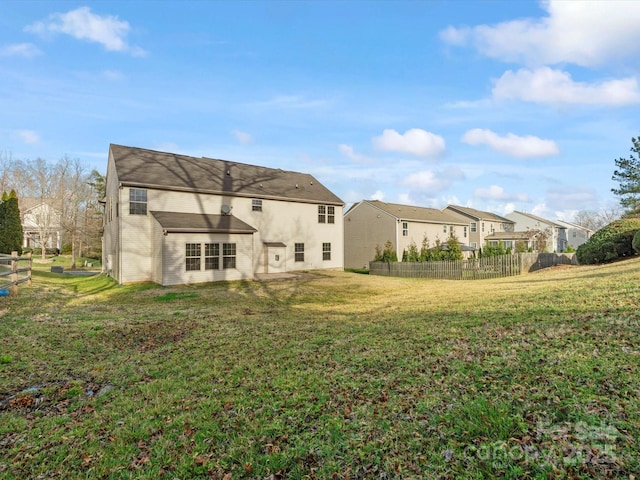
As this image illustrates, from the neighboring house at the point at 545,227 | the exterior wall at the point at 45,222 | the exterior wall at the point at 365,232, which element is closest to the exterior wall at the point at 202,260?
the exterior wall at the point at 365,232

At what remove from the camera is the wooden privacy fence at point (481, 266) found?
22125 mm

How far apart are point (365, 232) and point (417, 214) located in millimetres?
6015

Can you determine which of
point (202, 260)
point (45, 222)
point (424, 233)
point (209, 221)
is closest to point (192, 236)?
point (202, 260)

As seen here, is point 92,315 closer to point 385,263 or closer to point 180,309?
point 180,309

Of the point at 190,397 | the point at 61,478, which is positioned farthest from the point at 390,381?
the point at 61,478

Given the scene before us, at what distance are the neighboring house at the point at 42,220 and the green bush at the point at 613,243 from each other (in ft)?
143

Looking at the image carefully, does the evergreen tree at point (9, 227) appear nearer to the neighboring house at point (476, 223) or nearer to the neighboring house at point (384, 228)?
the neighboring house at point (384, 228)

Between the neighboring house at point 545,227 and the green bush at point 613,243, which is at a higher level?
the neighboring house at point 545,227

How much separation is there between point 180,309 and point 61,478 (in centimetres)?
862

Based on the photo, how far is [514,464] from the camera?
293 cm

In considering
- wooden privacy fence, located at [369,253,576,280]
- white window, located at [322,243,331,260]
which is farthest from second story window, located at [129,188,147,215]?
wooden privacy fence, located at [369,253,576,280]

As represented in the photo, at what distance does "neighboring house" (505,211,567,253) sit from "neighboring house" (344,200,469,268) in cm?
2198

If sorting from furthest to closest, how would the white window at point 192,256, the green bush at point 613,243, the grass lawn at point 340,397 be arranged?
the white window at point 192,256 → the green bush at point 613,243 → the grass lawn at point 340,397

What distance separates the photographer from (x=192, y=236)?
1902 cm
